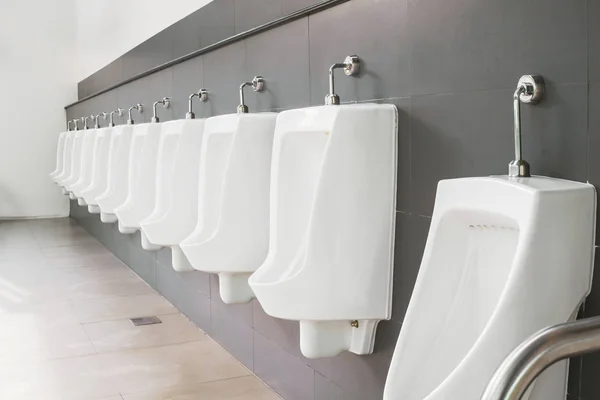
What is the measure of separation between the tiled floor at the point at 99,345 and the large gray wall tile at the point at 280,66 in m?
1.03

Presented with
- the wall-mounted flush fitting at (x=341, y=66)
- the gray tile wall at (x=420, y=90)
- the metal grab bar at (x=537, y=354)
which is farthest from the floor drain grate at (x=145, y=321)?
the metal grab bar at (x=537, y=354)

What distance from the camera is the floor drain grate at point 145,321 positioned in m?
3.61

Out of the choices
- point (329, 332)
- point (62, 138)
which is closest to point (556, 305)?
point (329, 332)

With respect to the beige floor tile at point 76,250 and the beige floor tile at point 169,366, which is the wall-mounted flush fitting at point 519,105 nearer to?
the beige floor tile at point 169,366

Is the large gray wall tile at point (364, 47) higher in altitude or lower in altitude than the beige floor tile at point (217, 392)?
higher

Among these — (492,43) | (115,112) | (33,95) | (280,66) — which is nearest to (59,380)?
(280,66)

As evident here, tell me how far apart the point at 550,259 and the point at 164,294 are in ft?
10.7

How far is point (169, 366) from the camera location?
294 centimetres

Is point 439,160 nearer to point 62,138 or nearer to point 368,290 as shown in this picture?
point 368,290

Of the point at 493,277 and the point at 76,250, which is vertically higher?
the point at 493,277

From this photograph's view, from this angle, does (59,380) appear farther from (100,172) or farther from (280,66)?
(100,172)

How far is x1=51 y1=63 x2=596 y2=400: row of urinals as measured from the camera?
3.84 feet

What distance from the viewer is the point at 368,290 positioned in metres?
1.83

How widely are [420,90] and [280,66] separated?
2.67 feet
